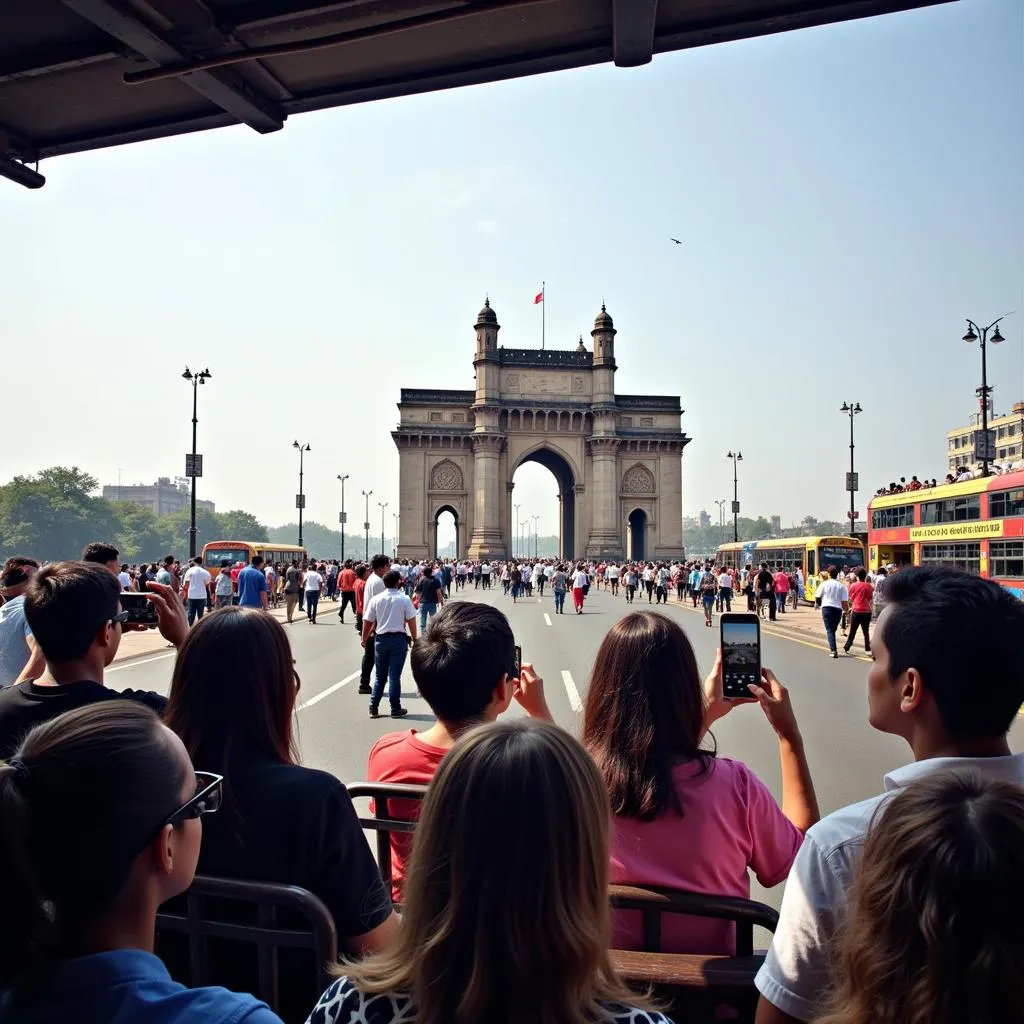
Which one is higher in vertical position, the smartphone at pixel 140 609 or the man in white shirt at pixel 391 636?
the smartphone at pixel 140 609

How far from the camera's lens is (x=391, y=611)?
36.8ft

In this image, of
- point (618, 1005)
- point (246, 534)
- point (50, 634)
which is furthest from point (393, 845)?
point (246, 534)

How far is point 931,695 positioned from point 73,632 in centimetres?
327

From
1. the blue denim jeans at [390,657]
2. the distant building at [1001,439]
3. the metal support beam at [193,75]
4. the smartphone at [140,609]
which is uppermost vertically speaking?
the distant building at [1001,439]

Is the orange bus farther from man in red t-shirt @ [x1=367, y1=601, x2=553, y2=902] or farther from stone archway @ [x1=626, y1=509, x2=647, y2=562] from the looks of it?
stone archway @ [x1=626, y1=509, x2=647, y2=562]

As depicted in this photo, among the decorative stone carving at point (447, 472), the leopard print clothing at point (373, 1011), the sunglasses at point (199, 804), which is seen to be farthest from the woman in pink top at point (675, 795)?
the decorative stone carving at point (447, 472)

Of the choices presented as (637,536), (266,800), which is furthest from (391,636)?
(637,536)

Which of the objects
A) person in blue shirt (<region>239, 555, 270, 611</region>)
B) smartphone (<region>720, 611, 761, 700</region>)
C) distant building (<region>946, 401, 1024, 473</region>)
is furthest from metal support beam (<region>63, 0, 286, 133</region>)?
distant building (<region>946, 401, 1024, 473</region>)

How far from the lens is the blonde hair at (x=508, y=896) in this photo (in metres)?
1.46

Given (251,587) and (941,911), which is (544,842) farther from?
(251,587)

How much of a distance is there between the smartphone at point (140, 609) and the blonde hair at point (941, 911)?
3792 millimetres

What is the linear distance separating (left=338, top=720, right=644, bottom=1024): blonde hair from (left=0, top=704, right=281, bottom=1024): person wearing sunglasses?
0.31 metres

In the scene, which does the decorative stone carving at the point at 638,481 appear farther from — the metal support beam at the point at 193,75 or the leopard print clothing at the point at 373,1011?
the leopard print clothing at the point at 373,1011

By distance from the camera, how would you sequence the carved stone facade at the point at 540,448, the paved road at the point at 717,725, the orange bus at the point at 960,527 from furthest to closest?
the carved stone facade at the point at 540,448
the orange bus at the point at 960,527
the paved road at the point at 717,725
